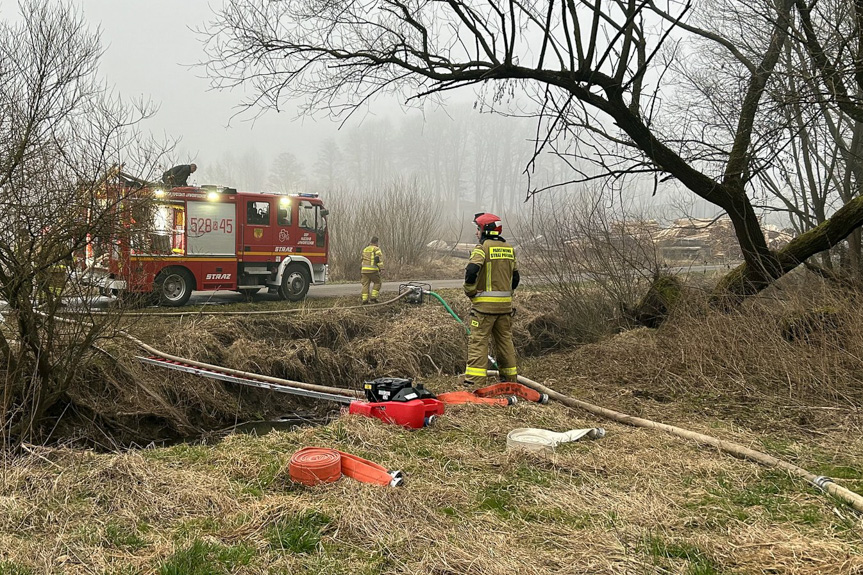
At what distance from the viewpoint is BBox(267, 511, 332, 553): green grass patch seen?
113 inches

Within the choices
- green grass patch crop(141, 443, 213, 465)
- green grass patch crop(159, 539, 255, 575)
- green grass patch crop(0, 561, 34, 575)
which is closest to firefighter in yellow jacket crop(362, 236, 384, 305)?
green grass patch crop(141, 443, 213, 465)

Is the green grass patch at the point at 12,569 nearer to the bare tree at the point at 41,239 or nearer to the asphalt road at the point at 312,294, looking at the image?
the bare tree at the point at 41,239

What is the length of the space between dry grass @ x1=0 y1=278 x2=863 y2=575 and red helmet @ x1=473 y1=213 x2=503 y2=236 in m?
2.15

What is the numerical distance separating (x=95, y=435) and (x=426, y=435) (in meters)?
4.60

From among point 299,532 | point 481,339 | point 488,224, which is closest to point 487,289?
point 481,339

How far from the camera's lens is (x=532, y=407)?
6.10 m

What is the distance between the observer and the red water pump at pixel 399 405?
5.39m

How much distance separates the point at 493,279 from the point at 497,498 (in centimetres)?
364

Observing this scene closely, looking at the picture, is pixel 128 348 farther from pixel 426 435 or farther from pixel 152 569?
pixel 152 569

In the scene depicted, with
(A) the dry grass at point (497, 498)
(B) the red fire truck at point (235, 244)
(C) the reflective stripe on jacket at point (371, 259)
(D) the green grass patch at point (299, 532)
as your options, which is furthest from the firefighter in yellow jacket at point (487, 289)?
(C) the reflective stripe on jacket at point (371, 259)

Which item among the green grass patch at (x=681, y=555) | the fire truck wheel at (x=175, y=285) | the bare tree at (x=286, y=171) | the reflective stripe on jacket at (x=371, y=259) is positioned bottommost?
the green grass patch at (x=681, y=555)

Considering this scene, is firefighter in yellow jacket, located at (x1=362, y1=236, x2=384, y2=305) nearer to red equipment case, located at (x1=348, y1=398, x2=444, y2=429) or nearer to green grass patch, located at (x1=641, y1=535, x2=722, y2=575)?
red equipment case, located at (x1=348, y1=398, x2=444, y2=429)

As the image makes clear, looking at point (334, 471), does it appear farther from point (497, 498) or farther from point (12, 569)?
point (12, 569)

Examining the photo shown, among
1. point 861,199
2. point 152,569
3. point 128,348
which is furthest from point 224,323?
point 861,199
